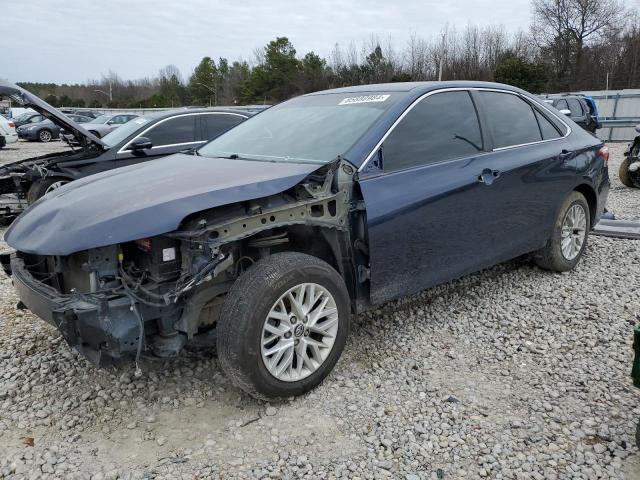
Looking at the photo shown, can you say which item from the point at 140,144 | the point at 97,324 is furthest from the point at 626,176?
the point at 97,324

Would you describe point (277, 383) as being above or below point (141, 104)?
below

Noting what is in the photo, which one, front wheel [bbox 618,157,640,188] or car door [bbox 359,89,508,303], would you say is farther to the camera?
→ front wheel [bbox 618,157,640,188]

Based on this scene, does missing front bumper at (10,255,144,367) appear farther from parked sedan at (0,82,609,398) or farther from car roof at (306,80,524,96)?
car roof at (306,80,524,96)

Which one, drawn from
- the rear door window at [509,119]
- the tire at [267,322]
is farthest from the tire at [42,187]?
the rear door window at [509,119]

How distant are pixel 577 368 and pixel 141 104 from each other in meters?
59.4

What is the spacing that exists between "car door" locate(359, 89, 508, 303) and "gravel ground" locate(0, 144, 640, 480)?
1.72 feet

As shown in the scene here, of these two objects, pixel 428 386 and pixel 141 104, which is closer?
pixel 428 386


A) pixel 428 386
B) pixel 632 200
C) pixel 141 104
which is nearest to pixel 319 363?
pixel 428 386

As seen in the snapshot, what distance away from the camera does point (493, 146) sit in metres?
4.04

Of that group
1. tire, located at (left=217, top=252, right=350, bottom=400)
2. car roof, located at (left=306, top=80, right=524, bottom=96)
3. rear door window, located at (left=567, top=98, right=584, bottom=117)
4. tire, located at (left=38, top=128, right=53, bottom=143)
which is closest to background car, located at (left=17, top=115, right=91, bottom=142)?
tire, located at (left=38, top=128, right=53, bottom=143)

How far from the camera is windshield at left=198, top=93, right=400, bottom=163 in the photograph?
3.45 metres

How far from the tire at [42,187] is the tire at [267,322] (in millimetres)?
5297

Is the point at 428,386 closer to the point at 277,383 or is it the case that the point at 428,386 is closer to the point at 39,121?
the point at 277,383

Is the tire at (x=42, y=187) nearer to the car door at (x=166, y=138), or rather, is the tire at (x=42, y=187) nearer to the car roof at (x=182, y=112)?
the car door at (x=166, y=138)
